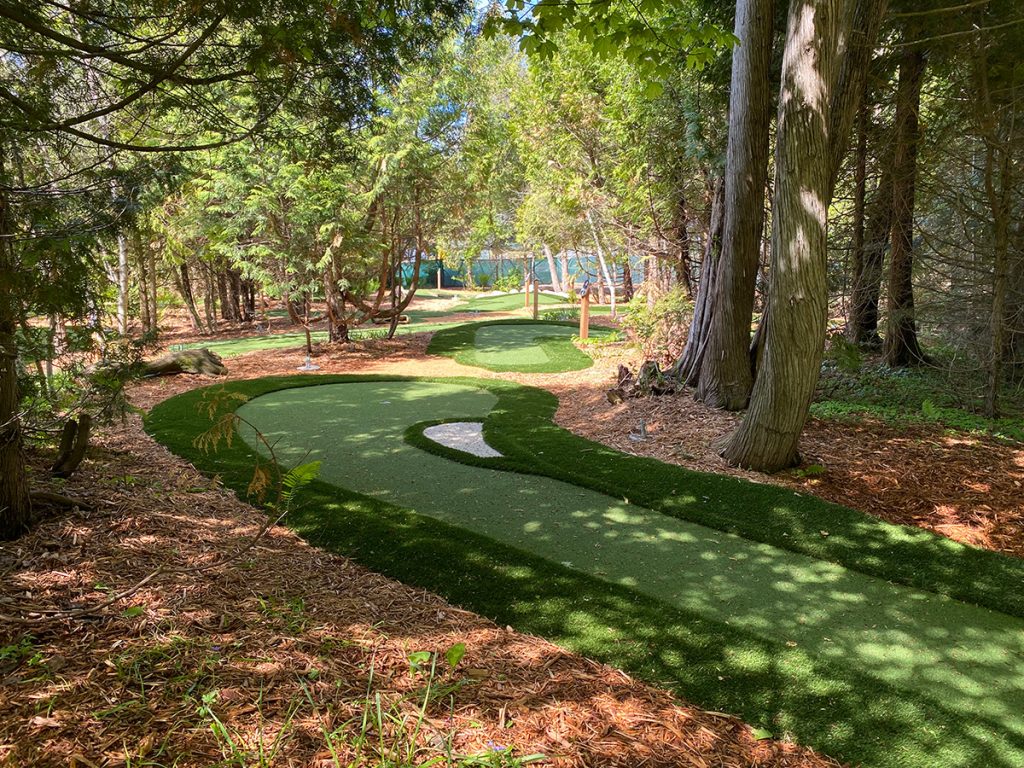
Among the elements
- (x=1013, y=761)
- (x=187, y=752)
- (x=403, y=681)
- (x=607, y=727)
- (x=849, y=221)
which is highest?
(x=849, y=221)

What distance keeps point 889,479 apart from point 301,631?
170 inches

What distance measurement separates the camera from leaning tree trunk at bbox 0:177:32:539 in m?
2.53

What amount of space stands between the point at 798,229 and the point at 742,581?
258cm

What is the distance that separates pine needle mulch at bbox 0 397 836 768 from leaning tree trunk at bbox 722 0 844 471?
2956mm

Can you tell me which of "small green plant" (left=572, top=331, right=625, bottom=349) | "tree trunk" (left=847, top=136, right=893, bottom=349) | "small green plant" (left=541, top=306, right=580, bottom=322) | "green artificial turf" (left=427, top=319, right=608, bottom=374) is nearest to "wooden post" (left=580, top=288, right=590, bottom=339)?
"small green plant" (left=572, top=331, right=625, bottom=349)

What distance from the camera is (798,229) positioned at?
4184mm

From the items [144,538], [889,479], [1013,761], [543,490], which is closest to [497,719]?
[1013,761]

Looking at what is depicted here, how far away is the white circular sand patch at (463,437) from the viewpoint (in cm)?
525

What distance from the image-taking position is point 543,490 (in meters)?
4.25

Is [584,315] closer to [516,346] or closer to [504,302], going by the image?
[516,346]

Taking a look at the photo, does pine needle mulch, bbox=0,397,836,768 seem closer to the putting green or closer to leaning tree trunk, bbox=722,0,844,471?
leaning tree trunk, bbox=722,0,844,471

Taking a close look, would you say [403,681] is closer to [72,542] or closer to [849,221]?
[72,542]

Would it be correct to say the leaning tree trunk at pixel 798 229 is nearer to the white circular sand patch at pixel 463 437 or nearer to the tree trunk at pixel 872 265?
the white circular sand patch at pixel 463 437

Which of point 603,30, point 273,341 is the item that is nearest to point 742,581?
point 603,30
